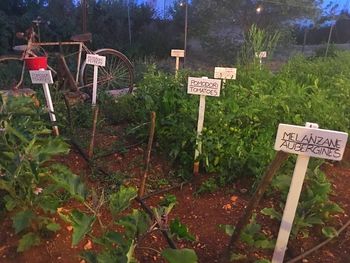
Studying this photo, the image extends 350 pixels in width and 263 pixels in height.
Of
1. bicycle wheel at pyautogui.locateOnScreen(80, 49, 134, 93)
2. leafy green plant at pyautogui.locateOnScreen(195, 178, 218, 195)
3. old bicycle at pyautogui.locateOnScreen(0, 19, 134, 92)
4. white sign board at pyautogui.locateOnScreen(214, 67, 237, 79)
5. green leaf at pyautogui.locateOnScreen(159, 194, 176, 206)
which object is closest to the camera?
green leaf at pyautogui.locateOnScreen(159, 194, 176, 206)

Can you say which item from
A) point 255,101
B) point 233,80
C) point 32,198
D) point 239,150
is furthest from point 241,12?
point 32,198

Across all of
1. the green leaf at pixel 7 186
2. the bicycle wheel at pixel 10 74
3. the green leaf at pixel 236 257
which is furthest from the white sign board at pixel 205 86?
the bicycle wheel at pixel 10 74

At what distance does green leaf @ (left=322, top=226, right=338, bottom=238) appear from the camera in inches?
70.1

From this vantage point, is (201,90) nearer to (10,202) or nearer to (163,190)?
(163,190)

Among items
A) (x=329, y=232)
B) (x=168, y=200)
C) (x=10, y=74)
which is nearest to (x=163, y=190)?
(x=168, y=200)

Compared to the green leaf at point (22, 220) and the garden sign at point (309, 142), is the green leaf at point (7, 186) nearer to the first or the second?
the green leaf at point (22, 220)

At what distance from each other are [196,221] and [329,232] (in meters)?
0.64

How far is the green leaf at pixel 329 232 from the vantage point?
70.1 inches

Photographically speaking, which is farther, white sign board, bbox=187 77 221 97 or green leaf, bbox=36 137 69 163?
white sign board, bbox=187 77 221 97

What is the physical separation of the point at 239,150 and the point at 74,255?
1088mm

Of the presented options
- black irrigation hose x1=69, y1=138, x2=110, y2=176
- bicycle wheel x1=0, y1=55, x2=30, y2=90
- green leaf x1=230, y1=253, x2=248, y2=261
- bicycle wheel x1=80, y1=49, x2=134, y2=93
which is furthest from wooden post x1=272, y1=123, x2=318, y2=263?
bicycle wheel x1=0, y1=55, x2=30, y2=90

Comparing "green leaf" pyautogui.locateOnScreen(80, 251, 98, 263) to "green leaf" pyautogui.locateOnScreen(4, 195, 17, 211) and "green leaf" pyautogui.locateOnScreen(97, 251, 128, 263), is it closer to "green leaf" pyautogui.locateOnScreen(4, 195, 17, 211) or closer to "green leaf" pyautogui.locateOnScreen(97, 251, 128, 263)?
→ "green leaf" pyautogui.locateOnScreen(97, 251, 128, 263)

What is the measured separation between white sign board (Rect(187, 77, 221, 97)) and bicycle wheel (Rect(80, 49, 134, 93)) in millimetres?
2361

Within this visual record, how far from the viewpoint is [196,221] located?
2.02 m
